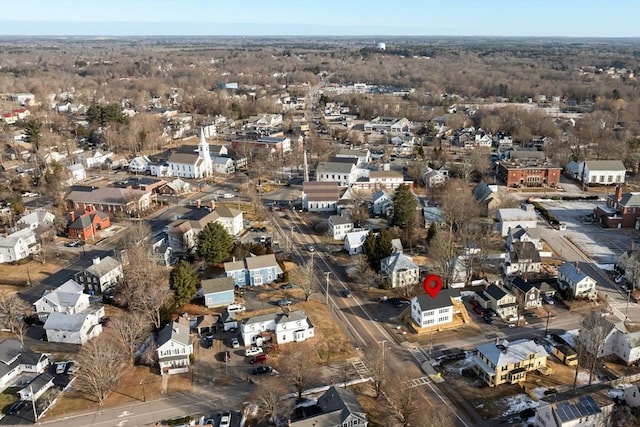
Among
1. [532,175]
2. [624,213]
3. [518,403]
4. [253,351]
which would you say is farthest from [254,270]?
[532,175]

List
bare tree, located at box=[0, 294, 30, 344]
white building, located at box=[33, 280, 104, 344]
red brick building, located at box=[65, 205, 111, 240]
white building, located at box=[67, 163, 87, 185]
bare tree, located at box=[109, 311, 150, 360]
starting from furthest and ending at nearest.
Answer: white building, located at box=[67, 163, 87, 185] → red brick building, located at box=[65, 205, 111, 240] → bare tree, located at box=[0, 294, 30, 344] → white building, located at box=[33, 280, 104, 344] → bare tree, located at box=[109, 311, 150, 360]

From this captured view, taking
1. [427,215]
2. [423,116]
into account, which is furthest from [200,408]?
[423,116]

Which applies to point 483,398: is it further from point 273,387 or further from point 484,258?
point 484,258

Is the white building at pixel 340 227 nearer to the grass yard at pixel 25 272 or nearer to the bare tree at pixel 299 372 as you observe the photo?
the bare tree at pixel 299 372

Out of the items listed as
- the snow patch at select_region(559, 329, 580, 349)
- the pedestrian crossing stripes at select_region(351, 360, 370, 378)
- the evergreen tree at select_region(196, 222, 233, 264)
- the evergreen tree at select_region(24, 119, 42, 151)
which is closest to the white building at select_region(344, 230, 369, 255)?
the evergreen tree at select_region(196, 222, 233, 264)

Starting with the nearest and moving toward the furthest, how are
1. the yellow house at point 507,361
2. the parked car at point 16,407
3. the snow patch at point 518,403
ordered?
the snow patch at point 518,403 → the parked car at point 16,407 → the yellow house at point 507,361

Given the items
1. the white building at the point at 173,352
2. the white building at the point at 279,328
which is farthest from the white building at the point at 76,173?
the white building at the point at 279,328

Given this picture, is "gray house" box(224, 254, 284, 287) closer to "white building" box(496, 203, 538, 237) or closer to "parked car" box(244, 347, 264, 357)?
"parked car" box(244, 347, 264, 357)
